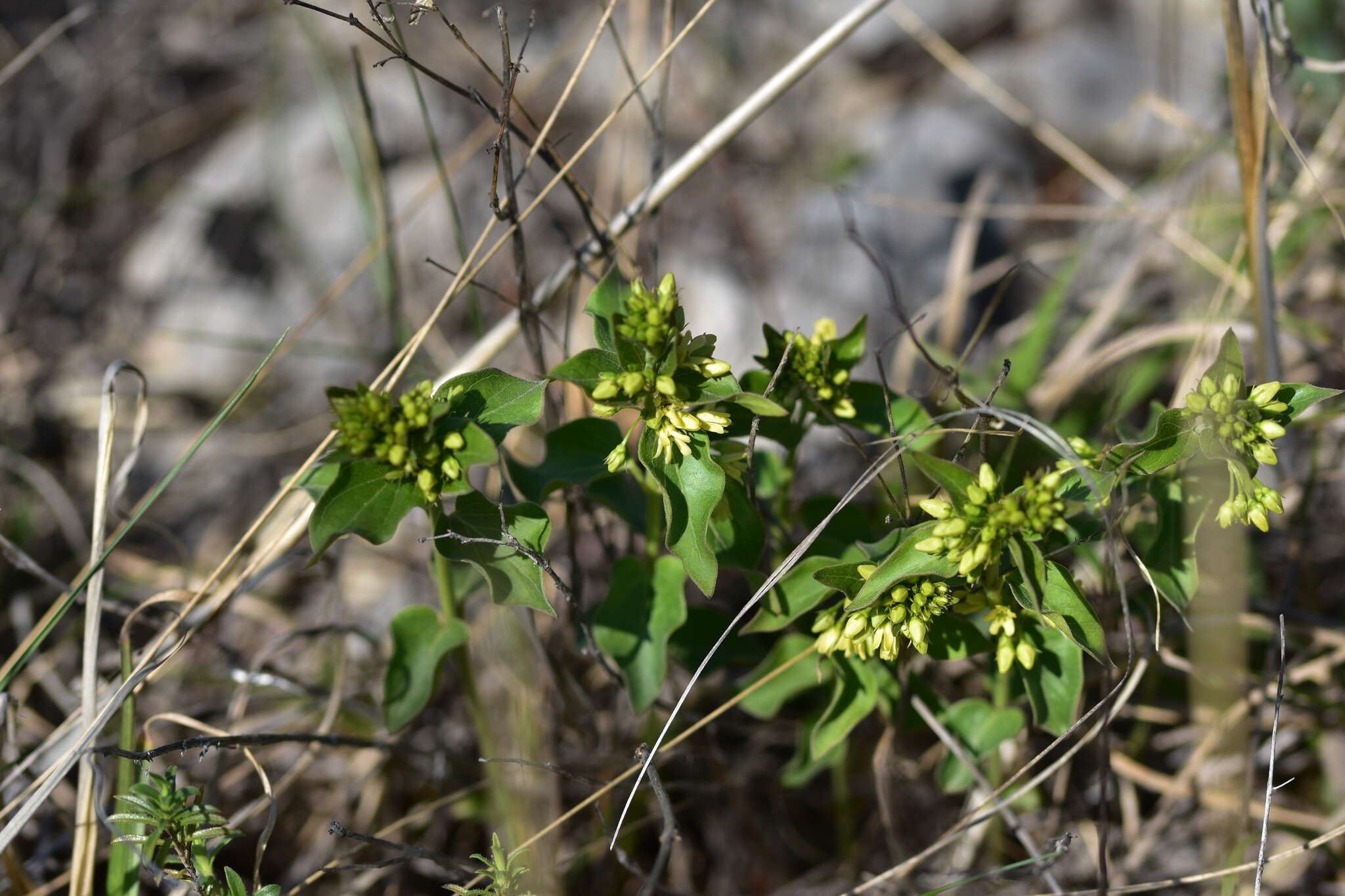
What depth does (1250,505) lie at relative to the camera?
1700 millimetres

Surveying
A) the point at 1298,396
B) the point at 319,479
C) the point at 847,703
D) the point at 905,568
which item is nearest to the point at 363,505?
the point at 319,479

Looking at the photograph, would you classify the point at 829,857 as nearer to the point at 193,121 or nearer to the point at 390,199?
the point at 390,199

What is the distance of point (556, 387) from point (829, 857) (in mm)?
1724

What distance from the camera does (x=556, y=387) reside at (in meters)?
2.76

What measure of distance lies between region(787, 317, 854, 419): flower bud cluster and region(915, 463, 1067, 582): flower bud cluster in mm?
378

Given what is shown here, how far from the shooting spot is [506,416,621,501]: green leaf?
6.44 ft

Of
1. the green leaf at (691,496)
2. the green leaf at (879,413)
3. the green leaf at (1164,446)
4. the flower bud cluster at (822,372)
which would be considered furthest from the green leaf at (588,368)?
the green leaf at (1164,446)

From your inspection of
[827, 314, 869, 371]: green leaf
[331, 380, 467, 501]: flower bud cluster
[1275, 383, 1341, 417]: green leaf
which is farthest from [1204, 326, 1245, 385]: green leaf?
[331, 380, 467, 501]: flower bud cluster

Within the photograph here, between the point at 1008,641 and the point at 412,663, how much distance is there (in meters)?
1.31

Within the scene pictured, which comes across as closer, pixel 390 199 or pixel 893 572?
pixel 893 572

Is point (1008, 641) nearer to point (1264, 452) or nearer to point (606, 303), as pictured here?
point (1264, 452)

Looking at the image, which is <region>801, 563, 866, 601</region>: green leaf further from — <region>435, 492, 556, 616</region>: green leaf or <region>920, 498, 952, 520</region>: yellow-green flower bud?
<region>435, 492, 556, 616</region>: green leaf

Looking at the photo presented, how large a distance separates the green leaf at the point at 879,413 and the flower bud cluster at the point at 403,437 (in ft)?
2.97

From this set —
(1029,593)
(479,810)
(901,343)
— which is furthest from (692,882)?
(901,343)
